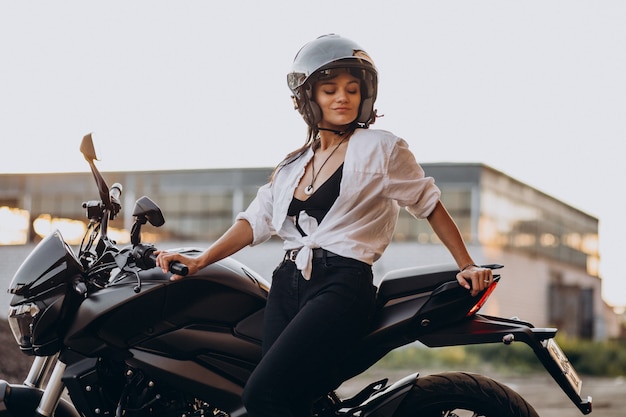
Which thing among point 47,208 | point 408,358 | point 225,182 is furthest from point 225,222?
point 408,358

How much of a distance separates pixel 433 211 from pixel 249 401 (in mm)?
840

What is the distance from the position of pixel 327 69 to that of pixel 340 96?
0.32 ft

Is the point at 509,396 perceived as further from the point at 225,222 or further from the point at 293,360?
the point at 225,222

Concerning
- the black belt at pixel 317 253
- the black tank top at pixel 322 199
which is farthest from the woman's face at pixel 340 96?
Answer: the black belt at pixel 317 253

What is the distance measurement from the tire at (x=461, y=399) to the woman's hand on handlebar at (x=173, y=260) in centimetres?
81

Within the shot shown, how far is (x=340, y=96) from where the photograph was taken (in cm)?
302

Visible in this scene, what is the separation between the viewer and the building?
32812mm

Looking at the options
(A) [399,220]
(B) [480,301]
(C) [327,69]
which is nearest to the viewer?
(B) [480,301]

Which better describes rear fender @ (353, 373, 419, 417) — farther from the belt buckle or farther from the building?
the building

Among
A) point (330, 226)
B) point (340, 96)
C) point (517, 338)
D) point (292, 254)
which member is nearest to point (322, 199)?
point (330, 226)

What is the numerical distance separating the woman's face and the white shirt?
73 mm

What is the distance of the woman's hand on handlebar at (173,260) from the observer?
3.01 m

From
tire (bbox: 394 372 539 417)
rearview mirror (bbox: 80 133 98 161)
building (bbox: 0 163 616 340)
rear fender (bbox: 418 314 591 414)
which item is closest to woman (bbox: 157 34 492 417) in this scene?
rear fender (bbox: 418 314 591 414)

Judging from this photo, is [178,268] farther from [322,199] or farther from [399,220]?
[399,220]
